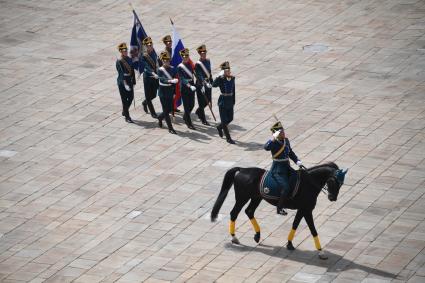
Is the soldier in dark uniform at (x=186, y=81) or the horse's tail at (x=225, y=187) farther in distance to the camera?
the soldier in dark uniform at (x=186, y=81)

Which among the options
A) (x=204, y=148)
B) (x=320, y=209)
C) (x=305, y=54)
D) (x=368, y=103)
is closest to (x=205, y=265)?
(x=320, y=209)

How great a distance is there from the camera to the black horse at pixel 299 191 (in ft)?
60.4

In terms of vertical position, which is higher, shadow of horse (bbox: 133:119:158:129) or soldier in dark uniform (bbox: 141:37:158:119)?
soldier in dark uniform (bbox: 141:37:158:119)

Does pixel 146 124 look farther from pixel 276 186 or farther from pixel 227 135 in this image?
pixel 276 186

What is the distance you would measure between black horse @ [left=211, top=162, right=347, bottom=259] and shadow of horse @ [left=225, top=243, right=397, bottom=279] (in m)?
0.14

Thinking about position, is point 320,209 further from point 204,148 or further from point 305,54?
point 305,54

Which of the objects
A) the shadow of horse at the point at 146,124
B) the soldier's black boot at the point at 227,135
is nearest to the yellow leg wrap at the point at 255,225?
the soldier's black boot at the point at 227,135

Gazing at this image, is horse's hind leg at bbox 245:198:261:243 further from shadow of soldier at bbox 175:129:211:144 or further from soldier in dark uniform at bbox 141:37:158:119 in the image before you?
soldier in dark uniform at bbox 141:37:158:119

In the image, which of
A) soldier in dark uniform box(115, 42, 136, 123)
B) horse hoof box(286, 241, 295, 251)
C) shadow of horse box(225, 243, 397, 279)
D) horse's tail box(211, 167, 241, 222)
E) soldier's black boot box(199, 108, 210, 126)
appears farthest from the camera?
soldier in dark uniform box(115, 42, 136, 123)

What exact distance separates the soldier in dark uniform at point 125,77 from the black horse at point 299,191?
7737 millimetres

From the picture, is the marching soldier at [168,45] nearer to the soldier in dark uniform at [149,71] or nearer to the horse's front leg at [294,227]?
the soldier in dark uniform at [149,71]

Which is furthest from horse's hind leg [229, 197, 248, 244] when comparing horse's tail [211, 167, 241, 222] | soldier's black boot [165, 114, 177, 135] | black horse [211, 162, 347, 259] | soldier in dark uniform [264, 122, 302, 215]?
soldier's black boot [165, 114, 177, 135]

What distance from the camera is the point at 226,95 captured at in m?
24.8

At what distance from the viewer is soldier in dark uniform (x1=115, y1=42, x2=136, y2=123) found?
26.5 meters
